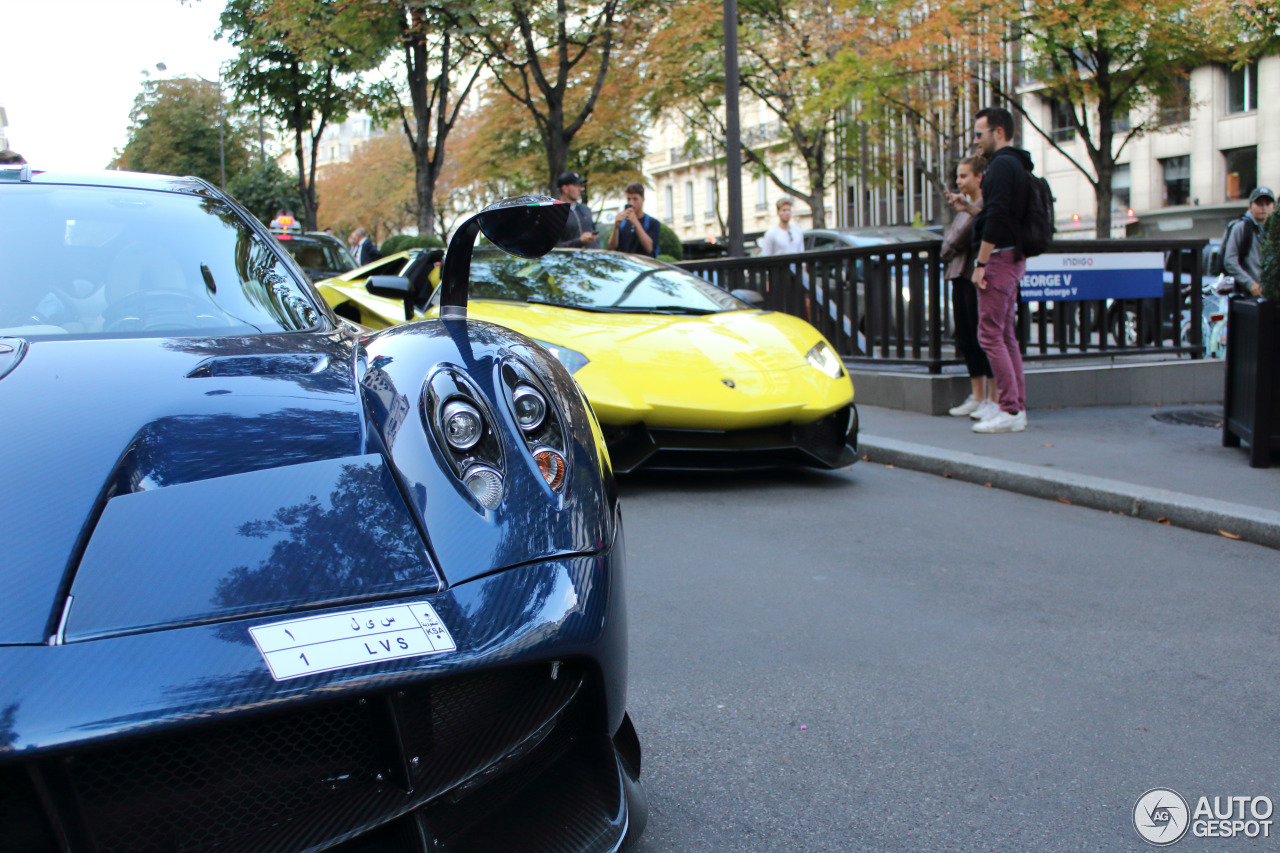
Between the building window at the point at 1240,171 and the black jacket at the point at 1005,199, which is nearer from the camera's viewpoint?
the black jacket at the point at 1005,199

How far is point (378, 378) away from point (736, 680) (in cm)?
140

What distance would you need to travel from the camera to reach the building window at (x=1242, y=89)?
112ft

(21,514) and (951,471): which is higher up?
(21,514)

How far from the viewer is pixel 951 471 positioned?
6.35 m

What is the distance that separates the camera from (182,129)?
44.4m

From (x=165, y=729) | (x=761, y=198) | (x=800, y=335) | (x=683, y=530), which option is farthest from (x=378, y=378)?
(x=761, y=198)

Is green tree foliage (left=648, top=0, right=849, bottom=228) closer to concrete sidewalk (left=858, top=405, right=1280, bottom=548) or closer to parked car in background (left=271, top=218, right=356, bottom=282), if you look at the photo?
parked car in background (left=271, top=218, right=356, bottom=282)

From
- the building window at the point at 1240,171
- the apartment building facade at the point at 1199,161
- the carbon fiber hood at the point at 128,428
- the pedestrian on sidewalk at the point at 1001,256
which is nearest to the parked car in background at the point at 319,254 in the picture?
the pedestrian on sidewalk at the point at 1001,256

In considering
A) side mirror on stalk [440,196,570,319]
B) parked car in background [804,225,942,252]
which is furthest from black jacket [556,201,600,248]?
side mirror on stalk [440,196,570,319]

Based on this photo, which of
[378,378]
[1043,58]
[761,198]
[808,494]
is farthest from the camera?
[761,198]

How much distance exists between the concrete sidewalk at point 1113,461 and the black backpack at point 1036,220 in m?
1.21

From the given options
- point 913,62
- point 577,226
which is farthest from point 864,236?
point 913,62

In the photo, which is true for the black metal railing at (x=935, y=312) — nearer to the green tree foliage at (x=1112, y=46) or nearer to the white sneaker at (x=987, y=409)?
the white sneaker at (x=987, y=409)

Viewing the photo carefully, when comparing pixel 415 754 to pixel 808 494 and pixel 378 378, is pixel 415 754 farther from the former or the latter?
pixel 808 494
